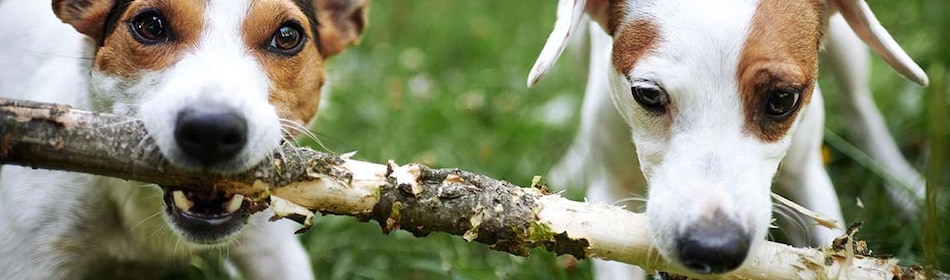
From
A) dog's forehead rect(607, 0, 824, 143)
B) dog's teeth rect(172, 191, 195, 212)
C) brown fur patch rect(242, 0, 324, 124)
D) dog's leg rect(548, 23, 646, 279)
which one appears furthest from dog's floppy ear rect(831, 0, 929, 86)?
dog's teeth rect(172, 191, 195, 212)

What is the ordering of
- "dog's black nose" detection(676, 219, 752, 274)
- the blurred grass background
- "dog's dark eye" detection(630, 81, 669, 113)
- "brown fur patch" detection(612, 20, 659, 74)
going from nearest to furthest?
1. "dog's black nose" detection(676, 219, 752, 274)
2. "dog's dark eye" detection(630, 81, 669, 113)
3. "brown fur patch" detection(612, 20, 659, 74)
4. the blurred grass background

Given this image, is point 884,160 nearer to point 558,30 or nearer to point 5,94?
point 558,30

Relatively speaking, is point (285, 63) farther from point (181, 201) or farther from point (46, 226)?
point (46, 226)

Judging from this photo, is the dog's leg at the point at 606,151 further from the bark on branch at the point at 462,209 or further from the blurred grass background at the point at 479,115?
the bark on branch at the point at 462,209

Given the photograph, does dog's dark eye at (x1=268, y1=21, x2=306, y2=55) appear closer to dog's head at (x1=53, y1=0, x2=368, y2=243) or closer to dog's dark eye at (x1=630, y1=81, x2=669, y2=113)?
dog's head at (x1=53, y1=0, x2=368, y2=243)

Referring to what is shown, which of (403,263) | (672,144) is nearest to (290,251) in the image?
(403,263)

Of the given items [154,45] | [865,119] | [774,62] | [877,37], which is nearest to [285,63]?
[154,45]
